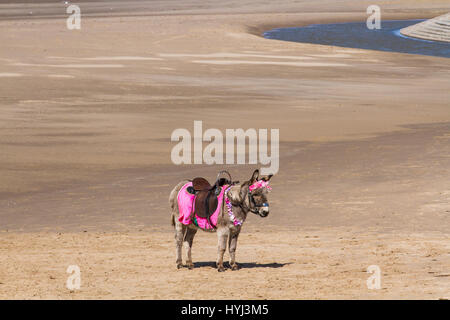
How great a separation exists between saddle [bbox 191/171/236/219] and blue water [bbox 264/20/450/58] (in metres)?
49.6

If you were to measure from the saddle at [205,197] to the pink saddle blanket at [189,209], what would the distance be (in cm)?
5

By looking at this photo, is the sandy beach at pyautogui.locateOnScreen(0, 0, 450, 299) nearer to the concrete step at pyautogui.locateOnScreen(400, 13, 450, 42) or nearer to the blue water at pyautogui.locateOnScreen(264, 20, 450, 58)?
the blue water at pyautogui.locateOnScreen(264, 20, 450, 58)

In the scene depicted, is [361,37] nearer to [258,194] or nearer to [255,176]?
[255,176]

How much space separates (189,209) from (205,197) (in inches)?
12.8

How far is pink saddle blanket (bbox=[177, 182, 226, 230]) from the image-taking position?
486 inches

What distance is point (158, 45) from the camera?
61.6 meters

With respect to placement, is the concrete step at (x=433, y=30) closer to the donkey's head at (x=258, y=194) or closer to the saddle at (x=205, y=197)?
the saddle at (x=205, y=197)

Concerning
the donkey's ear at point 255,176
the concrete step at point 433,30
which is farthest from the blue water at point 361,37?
the donkey's ear at point 255,176

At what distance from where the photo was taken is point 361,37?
7400cm

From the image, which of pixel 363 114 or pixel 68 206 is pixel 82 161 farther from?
pixel 363 114

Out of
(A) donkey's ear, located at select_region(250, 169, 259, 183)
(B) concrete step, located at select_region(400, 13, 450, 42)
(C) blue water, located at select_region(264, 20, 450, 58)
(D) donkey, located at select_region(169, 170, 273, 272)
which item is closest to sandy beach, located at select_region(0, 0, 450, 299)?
(D) donkey, located at select_region(169, 170, 273, 272)

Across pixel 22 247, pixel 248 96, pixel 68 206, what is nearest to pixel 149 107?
pixel 248 96

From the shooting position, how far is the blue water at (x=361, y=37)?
2566 inches
